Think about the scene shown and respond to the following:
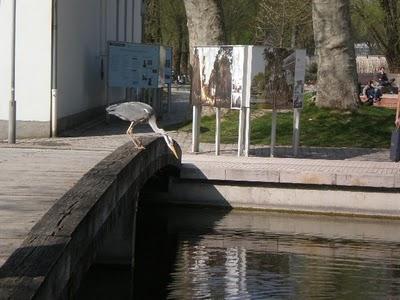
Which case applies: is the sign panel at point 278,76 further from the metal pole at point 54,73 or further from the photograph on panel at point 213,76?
the metal pole at point 54,73

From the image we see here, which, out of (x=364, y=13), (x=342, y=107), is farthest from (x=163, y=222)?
(x=364, y=13)

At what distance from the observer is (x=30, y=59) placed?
17766mm

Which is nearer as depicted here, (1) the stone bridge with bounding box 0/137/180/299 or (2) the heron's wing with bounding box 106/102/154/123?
(1) the stone bridge with bounding box 0/137/180/299

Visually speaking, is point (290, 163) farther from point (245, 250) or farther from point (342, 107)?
point (342, 107)

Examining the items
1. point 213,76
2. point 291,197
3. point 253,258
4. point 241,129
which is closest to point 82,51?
point 213,76

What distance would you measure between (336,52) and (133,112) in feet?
29.1

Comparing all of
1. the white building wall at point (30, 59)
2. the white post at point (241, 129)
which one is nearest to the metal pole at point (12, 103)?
the white building wall at point (30, 59)

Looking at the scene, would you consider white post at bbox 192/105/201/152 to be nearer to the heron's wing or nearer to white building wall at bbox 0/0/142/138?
white building wall at bbox 0/0/142/138

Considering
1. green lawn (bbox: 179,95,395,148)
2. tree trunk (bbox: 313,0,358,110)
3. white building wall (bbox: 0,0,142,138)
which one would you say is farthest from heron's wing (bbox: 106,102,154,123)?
tree trunk (bbox: 313,0,358,110)

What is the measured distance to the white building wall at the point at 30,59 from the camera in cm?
1769

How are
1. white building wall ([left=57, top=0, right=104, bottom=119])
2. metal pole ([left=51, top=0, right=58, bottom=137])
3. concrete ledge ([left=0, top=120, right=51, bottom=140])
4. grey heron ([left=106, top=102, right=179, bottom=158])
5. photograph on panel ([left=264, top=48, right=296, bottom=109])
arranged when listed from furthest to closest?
white building wall ([left=57, top=0, right=104, bottom=119]), concrete ledge ([left=0, top=120, right=51, bottom=140]), metal pole ([left=51, top=0, right=58, bottom=137]), photograph on panel ([left=264, top=48, right=296, bottom=109]), grey heron ([left=106, top=102, right=179, bottom=158])

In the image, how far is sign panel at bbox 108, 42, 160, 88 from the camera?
2109 cm

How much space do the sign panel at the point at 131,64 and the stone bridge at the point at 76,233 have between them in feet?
33.1

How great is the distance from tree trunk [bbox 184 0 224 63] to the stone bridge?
32.5 ft
